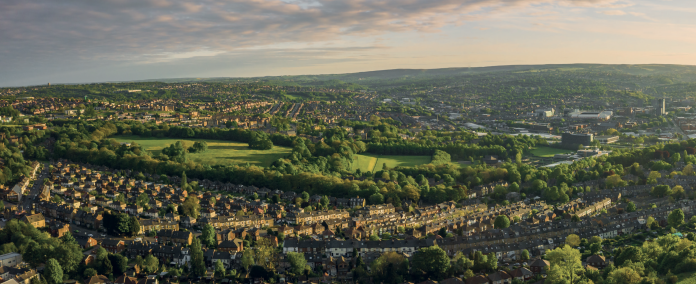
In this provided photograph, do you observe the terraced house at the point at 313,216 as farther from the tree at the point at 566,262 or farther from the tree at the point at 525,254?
the tree at the point at 566,262

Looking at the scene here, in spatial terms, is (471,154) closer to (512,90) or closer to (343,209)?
(343,209)

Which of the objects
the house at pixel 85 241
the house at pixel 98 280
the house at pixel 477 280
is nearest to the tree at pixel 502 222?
the house at pixel 477 280

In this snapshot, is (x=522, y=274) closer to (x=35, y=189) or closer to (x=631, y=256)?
(x=631, y=256)

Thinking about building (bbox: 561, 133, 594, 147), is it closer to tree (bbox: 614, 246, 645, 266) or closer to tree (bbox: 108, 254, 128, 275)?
tree (bbox: 614, 246, 645, 266)

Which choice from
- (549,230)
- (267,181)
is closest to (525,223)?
(549,230)

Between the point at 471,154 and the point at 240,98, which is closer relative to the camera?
the point at 471,154

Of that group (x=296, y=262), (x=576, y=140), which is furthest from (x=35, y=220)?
(x=576, y=140)
